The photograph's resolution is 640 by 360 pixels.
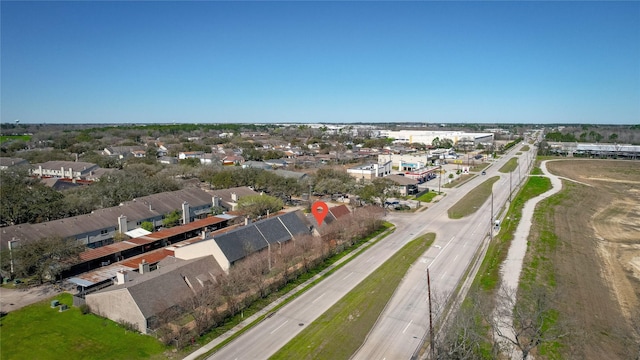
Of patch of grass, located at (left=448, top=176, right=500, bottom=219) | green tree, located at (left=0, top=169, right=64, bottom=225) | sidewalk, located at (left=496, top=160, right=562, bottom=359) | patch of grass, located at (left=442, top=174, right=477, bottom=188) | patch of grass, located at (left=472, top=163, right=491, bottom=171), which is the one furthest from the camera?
patch of grass, located at (left=472, top=163, right=491, bottom=171)

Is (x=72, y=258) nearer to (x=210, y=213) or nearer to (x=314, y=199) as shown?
(x=210, y=213)

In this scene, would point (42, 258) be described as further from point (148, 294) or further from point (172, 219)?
point (172, 219)

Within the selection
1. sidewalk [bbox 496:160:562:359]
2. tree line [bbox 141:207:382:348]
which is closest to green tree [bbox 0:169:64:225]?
tree line [bbox 141:207:382:348]

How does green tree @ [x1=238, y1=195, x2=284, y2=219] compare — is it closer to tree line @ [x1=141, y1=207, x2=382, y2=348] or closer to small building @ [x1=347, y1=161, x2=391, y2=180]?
tree line @ [x1=141, y1=207, x2=382, y2=348]

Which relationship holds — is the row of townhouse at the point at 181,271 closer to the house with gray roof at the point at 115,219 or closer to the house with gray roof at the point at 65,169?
the house with gray roof at the point at 115,219

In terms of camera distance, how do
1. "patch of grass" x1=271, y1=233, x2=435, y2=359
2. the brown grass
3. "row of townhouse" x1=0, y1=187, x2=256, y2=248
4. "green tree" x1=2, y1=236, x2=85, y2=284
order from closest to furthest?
"patch of grass" x1=271, y1=233, x2=435, y2=359 → the brown grass → "green tree" x1=2, y1=236, x2=85, y2=284 → "row of townhouse" x1=0, y1=187, x2=256, y2=248

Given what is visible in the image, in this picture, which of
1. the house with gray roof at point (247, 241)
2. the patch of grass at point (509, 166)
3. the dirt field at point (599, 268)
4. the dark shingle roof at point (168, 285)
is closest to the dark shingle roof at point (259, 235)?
the house with gray roof at point (247, 241)
